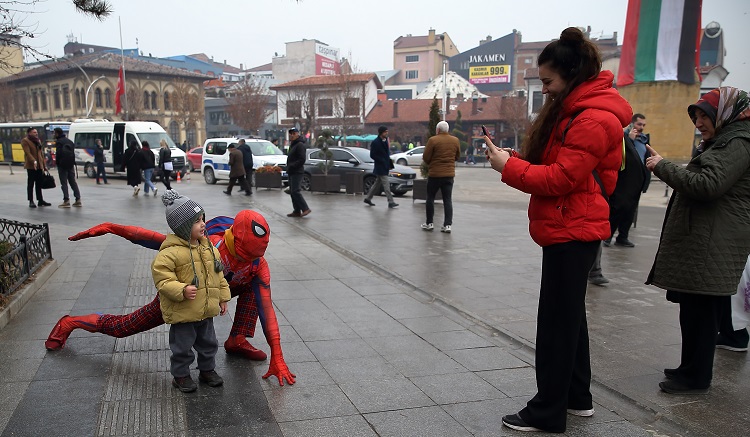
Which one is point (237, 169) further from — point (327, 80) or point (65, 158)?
point (327, 80)

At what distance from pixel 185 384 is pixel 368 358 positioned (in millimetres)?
1328

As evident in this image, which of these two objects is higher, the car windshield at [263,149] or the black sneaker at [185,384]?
the car windshield at [263,149]

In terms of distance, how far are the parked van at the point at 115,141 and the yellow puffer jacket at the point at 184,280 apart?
73.2 ft

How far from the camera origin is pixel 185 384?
140 inches

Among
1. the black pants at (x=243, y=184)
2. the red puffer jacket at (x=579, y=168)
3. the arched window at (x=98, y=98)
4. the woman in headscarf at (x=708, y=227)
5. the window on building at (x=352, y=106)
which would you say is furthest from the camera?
the arched window at (x=98, y=98)

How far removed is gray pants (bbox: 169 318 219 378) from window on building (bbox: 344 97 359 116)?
45376 millimetres

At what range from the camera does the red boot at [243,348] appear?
4.11 metres

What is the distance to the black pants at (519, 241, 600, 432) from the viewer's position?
116 inches

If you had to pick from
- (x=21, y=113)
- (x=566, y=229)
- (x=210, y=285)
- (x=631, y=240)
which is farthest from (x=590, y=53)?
(x=21, y=113)

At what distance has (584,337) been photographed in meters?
3.23

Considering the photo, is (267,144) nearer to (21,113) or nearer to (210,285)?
(210,285)

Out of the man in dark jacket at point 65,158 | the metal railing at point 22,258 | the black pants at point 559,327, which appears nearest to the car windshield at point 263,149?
the man in dark jacket at point 65,158

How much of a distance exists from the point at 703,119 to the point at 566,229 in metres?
1.62

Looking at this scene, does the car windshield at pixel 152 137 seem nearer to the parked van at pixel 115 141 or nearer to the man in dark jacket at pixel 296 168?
the parked van at pixel 115 141
